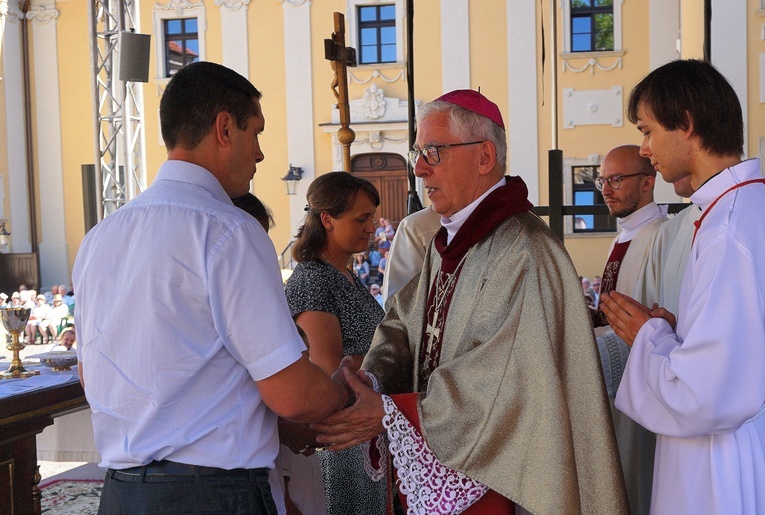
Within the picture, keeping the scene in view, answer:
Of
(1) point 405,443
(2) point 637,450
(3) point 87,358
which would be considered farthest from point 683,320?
(3) point 87,358

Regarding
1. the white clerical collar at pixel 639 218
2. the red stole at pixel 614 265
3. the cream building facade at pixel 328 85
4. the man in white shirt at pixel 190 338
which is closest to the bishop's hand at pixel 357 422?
the man in white shirt at pixel 190 338

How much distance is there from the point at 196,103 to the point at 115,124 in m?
7.35

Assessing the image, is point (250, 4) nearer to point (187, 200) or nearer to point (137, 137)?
point (137, 137)

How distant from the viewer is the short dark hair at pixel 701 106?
2.12 m

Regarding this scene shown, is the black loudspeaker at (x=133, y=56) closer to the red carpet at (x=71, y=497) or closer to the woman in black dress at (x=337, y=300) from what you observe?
the red carpet at (x=71, y=497)

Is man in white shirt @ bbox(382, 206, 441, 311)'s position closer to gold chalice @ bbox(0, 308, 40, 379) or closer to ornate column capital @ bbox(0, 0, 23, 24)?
gold chalice @ bbox(0, 308, 40, 379)

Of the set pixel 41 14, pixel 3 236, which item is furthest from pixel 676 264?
pixel 41 14

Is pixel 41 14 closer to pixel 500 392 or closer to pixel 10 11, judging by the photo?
pixel 10 11

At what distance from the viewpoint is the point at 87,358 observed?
1.90 metres

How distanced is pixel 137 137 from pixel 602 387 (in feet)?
26.3

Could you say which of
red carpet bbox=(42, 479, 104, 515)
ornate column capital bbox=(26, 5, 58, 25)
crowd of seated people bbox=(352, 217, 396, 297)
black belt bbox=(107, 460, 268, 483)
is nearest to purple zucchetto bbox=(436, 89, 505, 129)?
black belt bbox=(107, 460, 268, 483)

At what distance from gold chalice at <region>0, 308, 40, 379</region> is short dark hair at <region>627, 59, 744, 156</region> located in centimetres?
260

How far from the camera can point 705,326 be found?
6.24 feet

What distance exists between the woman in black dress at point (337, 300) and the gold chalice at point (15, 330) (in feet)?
3.85
